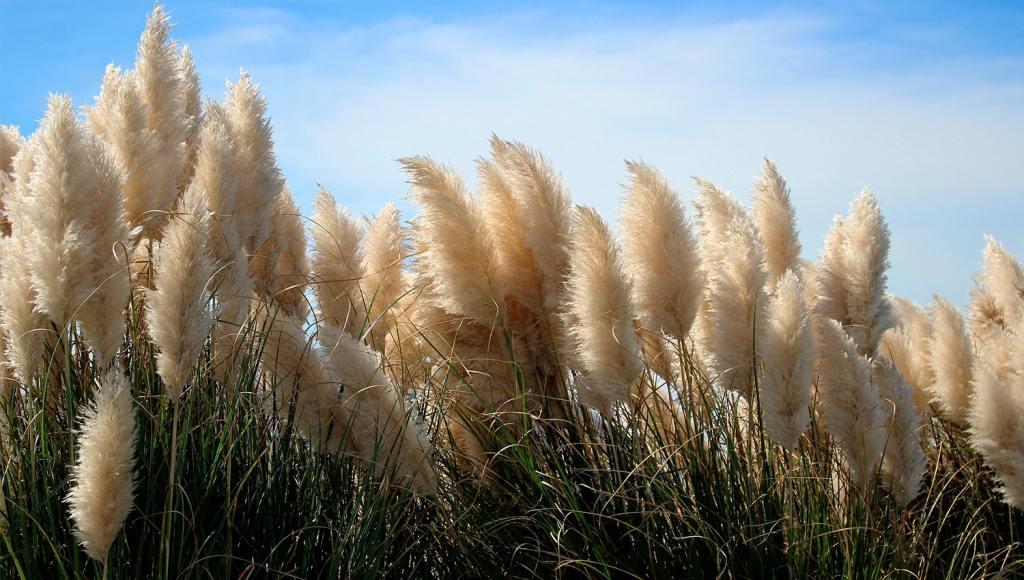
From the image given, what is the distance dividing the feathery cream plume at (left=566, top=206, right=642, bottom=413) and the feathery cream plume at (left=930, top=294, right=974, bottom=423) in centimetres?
162

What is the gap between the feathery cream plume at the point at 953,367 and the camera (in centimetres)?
330

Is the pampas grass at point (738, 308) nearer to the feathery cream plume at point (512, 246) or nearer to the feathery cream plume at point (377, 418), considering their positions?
the feathery cream plume at point (512, 246)

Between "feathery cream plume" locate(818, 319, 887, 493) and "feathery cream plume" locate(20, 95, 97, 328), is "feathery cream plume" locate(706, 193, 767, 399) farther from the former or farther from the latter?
"feathery cream plume" locate(20, 95, 97, 328)

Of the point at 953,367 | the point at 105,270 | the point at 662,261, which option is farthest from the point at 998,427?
the point at 105,270

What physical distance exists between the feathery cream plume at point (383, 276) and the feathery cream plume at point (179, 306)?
40.6 inches

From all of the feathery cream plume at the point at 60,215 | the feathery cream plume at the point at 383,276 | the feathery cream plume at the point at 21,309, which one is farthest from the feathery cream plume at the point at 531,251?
the feathery cream plume at the point at 21,309

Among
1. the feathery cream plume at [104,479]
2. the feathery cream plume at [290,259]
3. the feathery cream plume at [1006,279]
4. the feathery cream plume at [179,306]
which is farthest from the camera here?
the feathery cream plume at [1006,279]

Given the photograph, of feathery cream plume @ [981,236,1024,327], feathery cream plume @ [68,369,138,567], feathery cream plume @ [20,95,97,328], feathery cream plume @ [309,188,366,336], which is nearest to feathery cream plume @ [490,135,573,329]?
feathery cream plume @ [309,188,366,336]

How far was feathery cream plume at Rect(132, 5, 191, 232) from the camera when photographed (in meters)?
2.77

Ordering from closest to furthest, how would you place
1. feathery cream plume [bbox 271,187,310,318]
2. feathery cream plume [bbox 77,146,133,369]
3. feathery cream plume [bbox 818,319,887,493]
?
feathery cream plume [bbox 77,146,133,369] → feathery cream plume [bbox 818,319,887,493] → feathery cream plume [bbox 271,187,310,318]

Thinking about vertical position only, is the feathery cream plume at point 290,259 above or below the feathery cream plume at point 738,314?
above

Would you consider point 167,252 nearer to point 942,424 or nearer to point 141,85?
point 141,85

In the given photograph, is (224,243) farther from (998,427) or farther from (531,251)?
(998,427)

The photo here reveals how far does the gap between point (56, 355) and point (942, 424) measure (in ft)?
11.5
